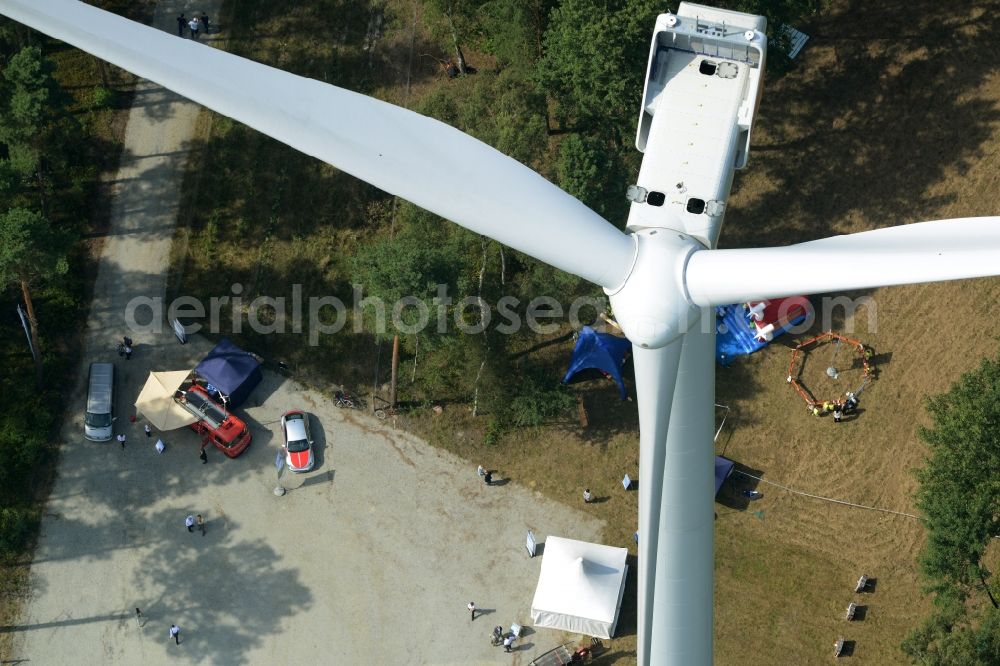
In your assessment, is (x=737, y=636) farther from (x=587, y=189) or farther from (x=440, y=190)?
(x=440, y=190)

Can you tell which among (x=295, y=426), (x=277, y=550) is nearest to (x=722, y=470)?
(x=295, y=426)

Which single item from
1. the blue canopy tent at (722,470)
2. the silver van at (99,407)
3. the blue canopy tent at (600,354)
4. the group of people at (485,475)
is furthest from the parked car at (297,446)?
the blue canopy tent at (722,470)

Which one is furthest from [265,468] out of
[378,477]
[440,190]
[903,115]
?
[903,115]

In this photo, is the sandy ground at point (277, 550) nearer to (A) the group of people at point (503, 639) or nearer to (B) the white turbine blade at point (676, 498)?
(A) the group of people at point (503, 639)

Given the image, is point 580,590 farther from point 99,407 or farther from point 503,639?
point 99,407

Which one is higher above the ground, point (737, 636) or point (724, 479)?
point (724, 479)

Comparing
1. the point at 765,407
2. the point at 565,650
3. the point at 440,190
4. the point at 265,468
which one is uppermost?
the point at 440,190
